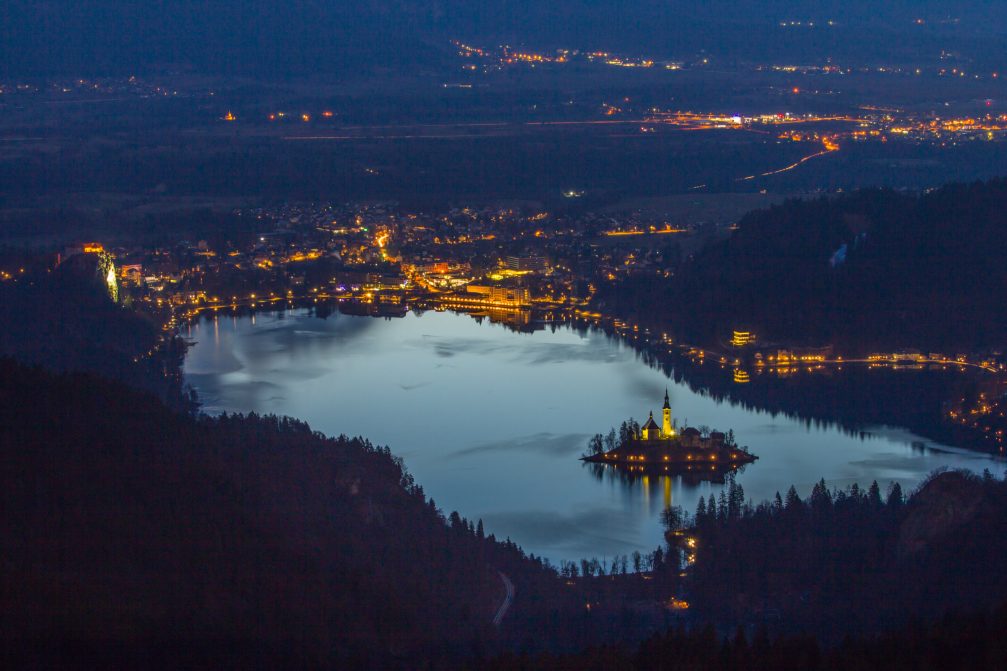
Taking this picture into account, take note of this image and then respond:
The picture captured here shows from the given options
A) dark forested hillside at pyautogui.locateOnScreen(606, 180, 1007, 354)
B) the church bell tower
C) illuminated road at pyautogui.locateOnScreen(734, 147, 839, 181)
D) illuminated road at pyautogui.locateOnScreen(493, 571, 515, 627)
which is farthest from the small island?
illuminated road at pyautogui.locateOnScreen(734, 147, 839, 181)

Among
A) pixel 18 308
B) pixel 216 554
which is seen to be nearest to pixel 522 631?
pixel 216 554

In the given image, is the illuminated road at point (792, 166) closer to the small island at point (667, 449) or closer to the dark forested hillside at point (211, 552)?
the small island at point (667, 449)

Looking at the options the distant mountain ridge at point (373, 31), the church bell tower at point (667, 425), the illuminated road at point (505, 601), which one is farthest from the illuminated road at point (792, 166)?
the illuminated road at point (505, 601)

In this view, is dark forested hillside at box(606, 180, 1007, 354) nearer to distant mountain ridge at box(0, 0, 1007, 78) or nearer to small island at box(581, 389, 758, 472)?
small island at box(581, 389, 758, 472)

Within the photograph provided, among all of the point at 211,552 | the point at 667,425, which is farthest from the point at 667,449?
the point at 211,552

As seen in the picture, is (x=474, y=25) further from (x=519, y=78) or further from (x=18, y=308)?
(x=18, y=308)

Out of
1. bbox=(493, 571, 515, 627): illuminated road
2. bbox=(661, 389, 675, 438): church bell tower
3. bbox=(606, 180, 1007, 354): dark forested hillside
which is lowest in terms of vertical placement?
bbox=(493, 571, 515, 627): illuminated road
